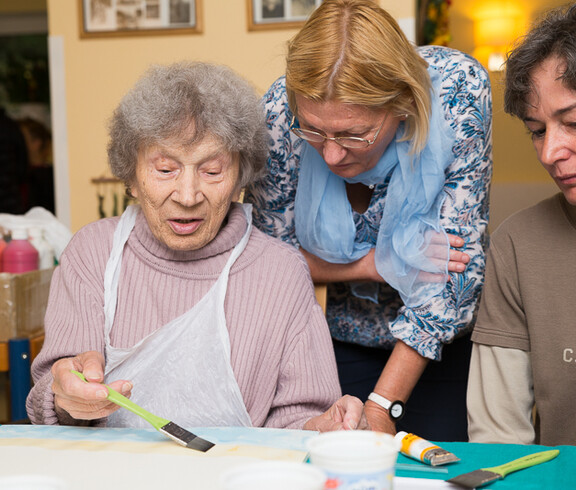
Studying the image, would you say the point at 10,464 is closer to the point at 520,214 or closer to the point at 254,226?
the point at 254,226

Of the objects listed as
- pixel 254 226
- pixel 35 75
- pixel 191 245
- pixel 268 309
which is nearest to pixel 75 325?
pixel 191 245

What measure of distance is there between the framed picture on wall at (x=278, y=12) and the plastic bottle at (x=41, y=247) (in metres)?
1.96

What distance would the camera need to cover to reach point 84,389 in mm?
1217

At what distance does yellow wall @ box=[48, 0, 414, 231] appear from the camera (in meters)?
3.81

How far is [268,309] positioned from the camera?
5.30ft

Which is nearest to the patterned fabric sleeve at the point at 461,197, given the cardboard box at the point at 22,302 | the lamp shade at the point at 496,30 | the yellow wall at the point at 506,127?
the cardboard box at the point at 22,302

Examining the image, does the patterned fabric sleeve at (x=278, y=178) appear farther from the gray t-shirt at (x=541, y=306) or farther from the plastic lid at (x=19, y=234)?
the plastic lid at (x=19, y=234)

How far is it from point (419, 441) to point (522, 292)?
1.88 ft

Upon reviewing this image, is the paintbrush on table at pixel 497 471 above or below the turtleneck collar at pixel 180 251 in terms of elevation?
below

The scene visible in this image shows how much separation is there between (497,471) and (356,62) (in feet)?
2.84

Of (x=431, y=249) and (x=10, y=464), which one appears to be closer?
(x=10, y=464)

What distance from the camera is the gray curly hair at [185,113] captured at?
157 cm

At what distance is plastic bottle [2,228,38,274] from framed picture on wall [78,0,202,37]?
78.7 inches

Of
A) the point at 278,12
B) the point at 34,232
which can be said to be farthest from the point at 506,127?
the point at 34,232
